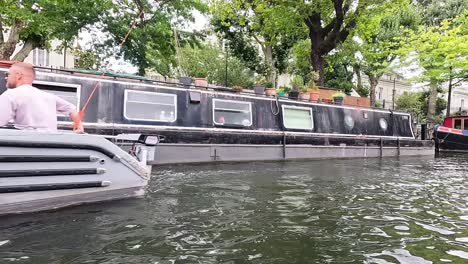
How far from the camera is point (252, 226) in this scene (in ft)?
14.5

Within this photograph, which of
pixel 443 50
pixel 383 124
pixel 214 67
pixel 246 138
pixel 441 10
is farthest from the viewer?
pixel 214 67

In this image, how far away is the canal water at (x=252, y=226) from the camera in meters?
3.46

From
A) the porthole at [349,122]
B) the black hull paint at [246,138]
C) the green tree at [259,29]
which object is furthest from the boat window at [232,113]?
the green tree at [259,29]

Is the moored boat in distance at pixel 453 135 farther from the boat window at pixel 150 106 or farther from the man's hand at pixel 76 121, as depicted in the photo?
the man's hand at pixel 76 121

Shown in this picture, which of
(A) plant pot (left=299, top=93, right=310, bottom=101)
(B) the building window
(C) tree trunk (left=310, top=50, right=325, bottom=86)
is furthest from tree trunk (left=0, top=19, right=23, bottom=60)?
(C) tree trunk (left=310, top=50, right=325, bottom=86)

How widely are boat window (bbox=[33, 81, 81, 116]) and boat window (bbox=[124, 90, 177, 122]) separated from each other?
116cm

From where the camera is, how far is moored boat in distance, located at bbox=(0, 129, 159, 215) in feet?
13.5

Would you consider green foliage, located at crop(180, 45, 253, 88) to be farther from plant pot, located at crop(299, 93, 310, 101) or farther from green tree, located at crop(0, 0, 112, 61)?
plant pot, located at crop(299, 93, 310, 101)

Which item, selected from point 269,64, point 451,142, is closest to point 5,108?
point 269,64

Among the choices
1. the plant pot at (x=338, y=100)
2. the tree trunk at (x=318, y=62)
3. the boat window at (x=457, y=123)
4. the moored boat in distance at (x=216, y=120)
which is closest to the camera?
the moored boat in distance at (x=216, y=120)

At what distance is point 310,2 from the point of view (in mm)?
16328

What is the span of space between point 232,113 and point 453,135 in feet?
47.3

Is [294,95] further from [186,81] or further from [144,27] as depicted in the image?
[144,27]

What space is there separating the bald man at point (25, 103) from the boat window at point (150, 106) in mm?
4733
